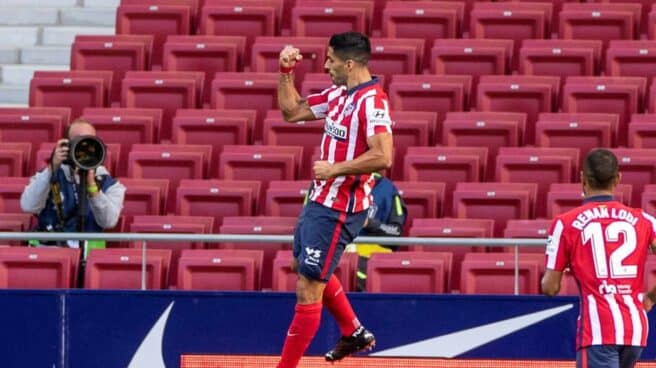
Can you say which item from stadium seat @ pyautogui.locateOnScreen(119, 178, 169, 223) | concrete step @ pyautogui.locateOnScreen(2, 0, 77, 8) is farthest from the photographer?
concrete step @ pyautogui.locateOnScreen(2, 0, 77, 8)

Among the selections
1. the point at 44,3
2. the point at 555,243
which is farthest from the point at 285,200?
the point at 44,3

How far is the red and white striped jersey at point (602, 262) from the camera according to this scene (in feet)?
26.7

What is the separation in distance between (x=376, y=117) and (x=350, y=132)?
18 cm

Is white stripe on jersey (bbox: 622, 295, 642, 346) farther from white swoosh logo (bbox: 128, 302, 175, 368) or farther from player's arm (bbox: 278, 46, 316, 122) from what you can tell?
white swoosh logo (bbox: 128, 302, 175, 368)

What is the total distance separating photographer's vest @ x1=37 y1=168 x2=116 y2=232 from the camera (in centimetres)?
1181

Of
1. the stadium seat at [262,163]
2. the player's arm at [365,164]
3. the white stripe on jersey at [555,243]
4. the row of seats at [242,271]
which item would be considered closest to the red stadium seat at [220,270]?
the row of seats at [242,271]

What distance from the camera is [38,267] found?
38.3ft

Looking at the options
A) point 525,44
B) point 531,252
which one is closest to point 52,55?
point 525,44

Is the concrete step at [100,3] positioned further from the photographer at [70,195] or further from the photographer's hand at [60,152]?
the photographer's hand at [60,152]

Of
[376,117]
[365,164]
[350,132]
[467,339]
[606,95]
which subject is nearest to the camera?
[365,164]

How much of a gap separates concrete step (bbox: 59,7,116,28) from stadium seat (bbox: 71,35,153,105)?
145 cm

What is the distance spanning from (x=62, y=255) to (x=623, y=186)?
355 cm

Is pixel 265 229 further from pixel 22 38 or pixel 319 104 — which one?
pixel 22 38

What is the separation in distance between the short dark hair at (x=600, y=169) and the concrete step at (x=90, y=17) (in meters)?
8.52
